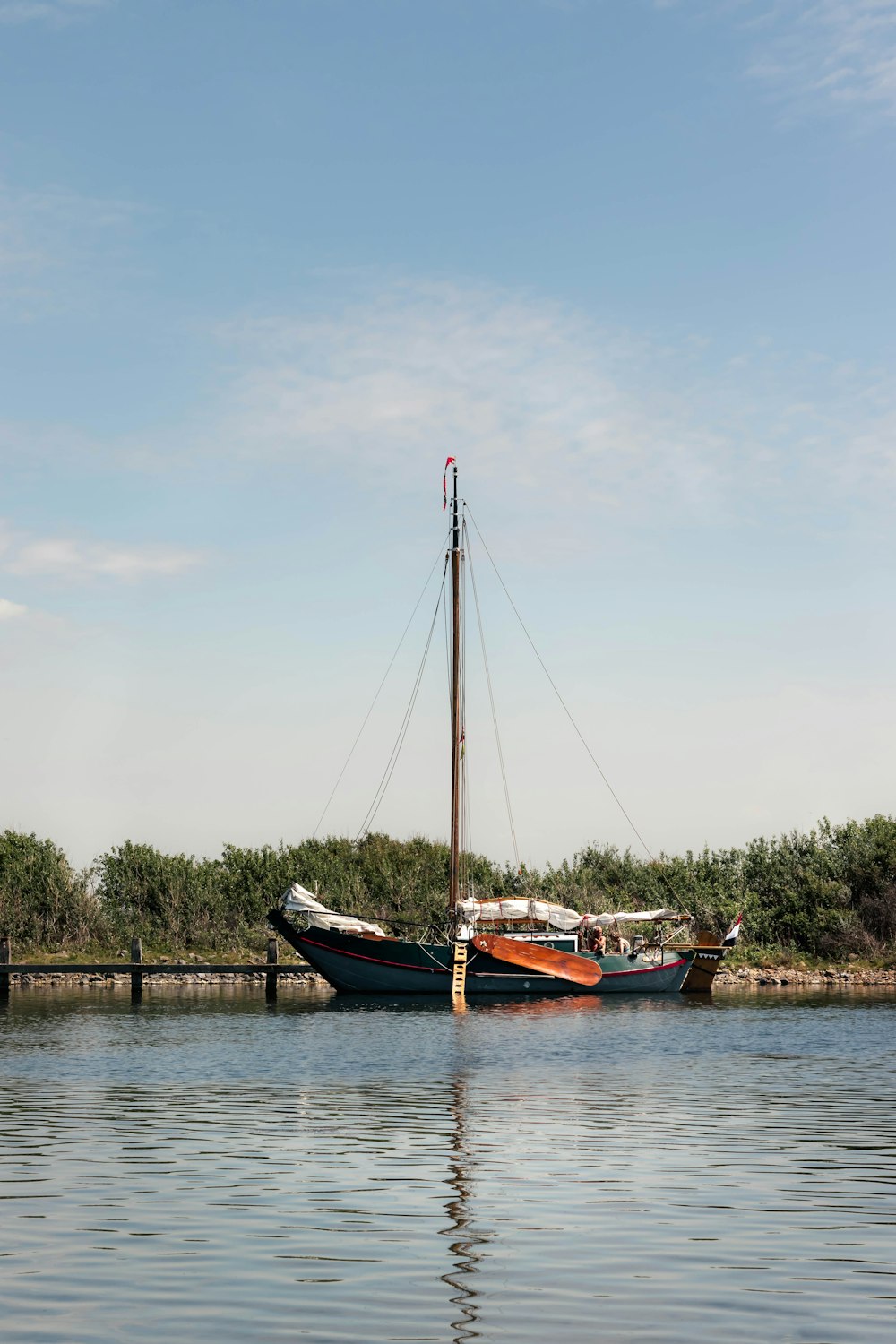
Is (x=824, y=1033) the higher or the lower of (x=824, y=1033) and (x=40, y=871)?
the lower

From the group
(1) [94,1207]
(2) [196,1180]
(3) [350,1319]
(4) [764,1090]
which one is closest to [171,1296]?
(3) [350,1319]

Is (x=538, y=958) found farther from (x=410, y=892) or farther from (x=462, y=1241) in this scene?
(x=462, y=1241)

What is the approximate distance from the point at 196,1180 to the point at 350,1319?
6223mm

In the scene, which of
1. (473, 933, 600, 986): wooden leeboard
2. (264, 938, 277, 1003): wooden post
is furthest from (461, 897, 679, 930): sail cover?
(264, 938, 277, 1003): wooden post

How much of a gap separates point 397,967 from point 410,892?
23.8 m

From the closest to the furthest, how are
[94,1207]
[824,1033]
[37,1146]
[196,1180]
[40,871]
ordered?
1. [94,1207]
2. [196,1180]
3. [37,1146]
4. [824,1033]
5. [40,871]

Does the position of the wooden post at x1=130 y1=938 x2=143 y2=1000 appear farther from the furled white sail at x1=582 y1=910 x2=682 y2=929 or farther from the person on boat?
the person on boat

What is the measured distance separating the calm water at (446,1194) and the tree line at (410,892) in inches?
1555

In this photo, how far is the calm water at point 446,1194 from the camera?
421 inches

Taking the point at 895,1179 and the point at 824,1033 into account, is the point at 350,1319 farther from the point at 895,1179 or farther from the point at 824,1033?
the point at 824,1033

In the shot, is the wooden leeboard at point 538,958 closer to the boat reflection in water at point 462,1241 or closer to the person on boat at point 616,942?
the person on boat at point 616,942

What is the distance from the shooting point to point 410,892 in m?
78.5

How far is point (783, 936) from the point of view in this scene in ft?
255

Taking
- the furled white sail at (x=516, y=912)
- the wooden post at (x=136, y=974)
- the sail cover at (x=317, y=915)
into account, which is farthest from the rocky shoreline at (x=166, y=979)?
the furled white sail at (x=516, y=912)
